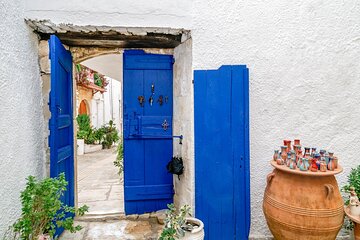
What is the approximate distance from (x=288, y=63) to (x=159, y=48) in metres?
1.50

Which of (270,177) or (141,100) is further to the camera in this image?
(141,100)

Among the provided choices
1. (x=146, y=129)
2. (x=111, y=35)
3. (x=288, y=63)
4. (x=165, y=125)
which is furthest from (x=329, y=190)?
(x=111, y=35)

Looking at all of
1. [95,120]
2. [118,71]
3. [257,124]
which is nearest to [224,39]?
[257,124]

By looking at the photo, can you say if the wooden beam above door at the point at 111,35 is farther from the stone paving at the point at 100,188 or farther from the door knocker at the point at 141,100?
the stone paving at the point at 100,188

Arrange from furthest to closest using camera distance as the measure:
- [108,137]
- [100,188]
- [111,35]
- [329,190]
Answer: [108,137]
[100,188]
[111,35]
[329,190]

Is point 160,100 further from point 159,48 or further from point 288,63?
point 288,63

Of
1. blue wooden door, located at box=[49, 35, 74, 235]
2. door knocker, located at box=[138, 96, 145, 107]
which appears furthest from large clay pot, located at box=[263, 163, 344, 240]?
blue wooden door, located at box=[49, 35, 74, 235]

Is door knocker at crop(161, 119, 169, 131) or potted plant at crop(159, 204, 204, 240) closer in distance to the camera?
potted plant at crop(159, 204, 204, 240)

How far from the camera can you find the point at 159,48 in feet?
10.0

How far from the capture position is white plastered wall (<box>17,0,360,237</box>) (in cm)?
245

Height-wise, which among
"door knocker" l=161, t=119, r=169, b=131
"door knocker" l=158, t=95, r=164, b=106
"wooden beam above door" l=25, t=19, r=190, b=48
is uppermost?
"wooden beam above door" l=25, t=19, r=190, b=48

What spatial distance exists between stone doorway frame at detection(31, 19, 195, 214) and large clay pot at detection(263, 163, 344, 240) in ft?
2.72

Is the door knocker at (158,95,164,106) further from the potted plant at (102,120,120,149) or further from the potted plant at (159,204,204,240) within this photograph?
the potted plant at (102,120,120,149)

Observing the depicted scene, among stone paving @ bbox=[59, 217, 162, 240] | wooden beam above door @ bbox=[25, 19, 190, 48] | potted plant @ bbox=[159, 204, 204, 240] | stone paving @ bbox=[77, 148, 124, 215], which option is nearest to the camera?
potted plant @ bbox=[159, 204, 204, 240]
